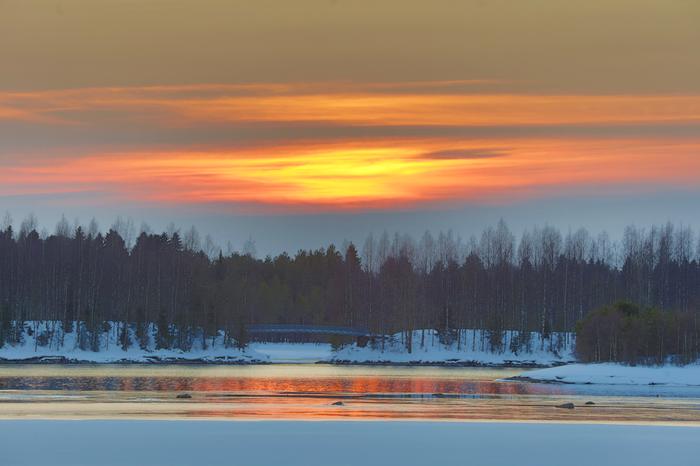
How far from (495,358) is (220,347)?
32.0 m

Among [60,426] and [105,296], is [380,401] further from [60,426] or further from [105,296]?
[105,296]

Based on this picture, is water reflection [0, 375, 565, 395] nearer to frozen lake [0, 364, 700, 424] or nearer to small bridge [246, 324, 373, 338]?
frozen lake [0, 364, 700, 424]

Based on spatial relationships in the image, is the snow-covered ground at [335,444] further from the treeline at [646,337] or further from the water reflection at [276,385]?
the treeline at [646,337]

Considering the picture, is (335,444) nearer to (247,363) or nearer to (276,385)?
(276,385)

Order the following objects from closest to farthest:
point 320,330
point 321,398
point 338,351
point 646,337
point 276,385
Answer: point 321,398, point 276,385, point 646,337, point 338,351, point 320,330

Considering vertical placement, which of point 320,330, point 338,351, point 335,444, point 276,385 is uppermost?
point 320,330

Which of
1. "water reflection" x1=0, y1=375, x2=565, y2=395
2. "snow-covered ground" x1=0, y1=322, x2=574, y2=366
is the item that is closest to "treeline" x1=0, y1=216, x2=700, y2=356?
"snow-covered ground" x1=0, y1=322, x2=574, y2=366

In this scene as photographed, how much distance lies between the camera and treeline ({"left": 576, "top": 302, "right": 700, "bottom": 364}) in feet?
289

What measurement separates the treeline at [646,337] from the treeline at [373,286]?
38261 mm

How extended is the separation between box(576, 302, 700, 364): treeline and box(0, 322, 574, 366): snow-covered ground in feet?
106

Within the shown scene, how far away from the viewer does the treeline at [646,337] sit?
88125 millimetres

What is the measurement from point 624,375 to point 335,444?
188 feet

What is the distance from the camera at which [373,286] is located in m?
142

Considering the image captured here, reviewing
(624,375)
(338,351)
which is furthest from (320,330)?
(624,375)
